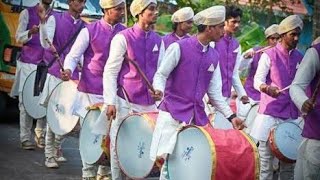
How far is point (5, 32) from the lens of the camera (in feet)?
35.8

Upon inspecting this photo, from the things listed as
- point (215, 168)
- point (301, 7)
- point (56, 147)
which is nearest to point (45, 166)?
point (56, 147)

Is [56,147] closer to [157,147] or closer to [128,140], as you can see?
[128,140]

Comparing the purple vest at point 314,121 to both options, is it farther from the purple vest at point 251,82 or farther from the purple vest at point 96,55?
the purple vest at point 251,82

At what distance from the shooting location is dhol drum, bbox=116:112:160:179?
21.2 ft

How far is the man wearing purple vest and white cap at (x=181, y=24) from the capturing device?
8.88 meters

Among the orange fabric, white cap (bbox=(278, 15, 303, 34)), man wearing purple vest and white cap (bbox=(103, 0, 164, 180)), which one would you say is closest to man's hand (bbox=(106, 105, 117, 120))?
man wearing purple vest and white cap (bbox=(103, 0, 164, 180))

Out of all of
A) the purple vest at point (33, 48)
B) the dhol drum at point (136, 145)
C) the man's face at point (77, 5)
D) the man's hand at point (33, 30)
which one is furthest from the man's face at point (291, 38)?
the purple vest at point (33, 48)

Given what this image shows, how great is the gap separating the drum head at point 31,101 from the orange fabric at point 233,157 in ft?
12.9

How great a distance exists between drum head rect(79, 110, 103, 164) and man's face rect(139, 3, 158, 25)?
1027mm

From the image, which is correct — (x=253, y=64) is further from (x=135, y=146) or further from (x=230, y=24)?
(x=135, y=146)

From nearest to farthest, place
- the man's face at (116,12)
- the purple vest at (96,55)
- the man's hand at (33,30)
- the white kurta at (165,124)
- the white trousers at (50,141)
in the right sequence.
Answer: the white kurta at (165,124)
the man's face at (116,12)
the purple vest at (96,55)
the white trousers at (50,141)
the man's hand at (33,30)

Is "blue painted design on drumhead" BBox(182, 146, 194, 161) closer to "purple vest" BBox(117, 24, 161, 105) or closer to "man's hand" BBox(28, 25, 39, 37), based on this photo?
"purple vest" BBox(117, 24, 161, 105)

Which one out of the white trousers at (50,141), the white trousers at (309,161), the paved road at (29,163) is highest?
the white trousers at (309,161)

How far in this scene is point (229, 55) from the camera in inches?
336
